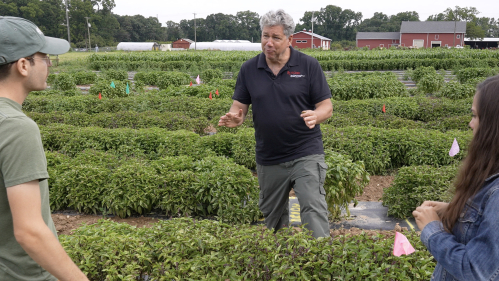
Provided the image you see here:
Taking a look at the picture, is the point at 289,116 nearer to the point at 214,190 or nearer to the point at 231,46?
the point at 214,190

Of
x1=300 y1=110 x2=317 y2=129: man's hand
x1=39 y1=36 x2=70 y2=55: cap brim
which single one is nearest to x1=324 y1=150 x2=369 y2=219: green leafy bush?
x1=300 y1=110 x2=317 y2=129: man's hand

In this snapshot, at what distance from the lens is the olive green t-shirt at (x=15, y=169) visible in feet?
4.28

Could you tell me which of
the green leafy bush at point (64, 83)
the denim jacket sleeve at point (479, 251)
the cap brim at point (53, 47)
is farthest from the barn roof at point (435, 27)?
the cap brim at point (53, 47)

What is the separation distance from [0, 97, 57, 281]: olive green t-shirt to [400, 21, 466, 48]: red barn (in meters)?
71.5

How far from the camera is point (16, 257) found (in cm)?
145

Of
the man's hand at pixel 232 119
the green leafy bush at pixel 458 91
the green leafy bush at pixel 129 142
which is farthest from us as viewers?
the green leafy bush at pixel 458 91

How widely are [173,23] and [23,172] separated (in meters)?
113

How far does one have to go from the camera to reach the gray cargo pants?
3076 millimetres

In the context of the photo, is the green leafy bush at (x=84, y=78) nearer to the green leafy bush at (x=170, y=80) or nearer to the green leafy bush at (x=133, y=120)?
the green leafy bush at (x=170, y=80)

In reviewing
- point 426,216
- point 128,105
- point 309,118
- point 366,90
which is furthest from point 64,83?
point 426,216

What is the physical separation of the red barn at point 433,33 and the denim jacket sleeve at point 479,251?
70937 mm

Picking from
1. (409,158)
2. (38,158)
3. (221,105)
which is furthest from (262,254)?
(221,105)

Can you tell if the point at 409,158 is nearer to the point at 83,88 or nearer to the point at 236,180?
the point at 236,180

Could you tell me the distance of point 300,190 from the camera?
3137mm
